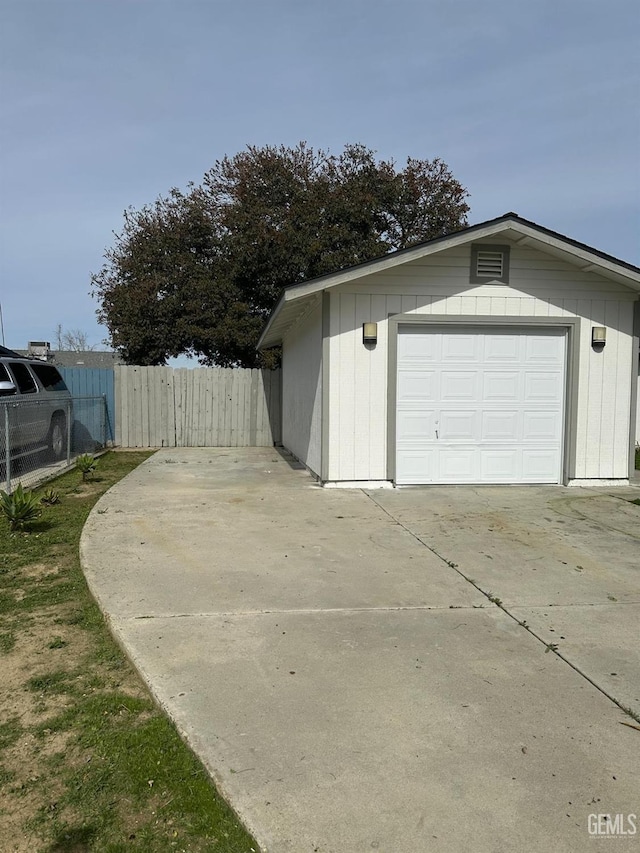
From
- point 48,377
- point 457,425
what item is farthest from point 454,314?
point 48,377

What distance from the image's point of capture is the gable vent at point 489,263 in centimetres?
861

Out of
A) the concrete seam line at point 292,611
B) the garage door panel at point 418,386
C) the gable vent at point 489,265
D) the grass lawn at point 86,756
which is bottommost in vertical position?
the grass lawn at point 86,756

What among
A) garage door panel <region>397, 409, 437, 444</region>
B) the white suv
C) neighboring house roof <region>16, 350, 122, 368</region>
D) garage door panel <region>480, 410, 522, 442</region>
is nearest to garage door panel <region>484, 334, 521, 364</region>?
garage door panel <region>480, 410, 522, 442</region>

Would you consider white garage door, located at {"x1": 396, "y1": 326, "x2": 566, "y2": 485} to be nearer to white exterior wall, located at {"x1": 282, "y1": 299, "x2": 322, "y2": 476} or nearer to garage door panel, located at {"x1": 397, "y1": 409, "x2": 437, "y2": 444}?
garage door panel, located at {"x1": 397, "y1": 409, "x2": 437, "y2": 444}

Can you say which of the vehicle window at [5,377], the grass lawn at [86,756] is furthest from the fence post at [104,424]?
the grass lawn at [86,756]

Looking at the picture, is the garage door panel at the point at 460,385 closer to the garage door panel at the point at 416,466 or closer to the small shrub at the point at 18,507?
the garage door panel at the point at 416,466

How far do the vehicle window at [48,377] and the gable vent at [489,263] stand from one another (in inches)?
291

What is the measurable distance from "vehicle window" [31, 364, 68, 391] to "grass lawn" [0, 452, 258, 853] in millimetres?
7164

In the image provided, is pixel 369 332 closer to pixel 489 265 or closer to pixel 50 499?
pixel 489 265

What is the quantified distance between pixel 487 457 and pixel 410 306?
8.20 feet

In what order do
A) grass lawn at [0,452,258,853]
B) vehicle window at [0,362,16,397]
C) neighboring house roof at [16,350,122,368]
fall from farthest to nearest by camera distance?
neighboring house roof at [16,350,122,368] → vehicle window at [0,362,16,397] → grass lawn at [0,452,258,853]

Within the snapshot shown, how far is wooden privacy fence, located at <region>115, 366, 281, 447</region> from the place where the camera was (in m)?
15.0

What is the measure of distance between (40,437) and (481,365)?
709cm

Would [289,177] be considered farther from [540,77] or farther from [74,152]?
[540,77]
